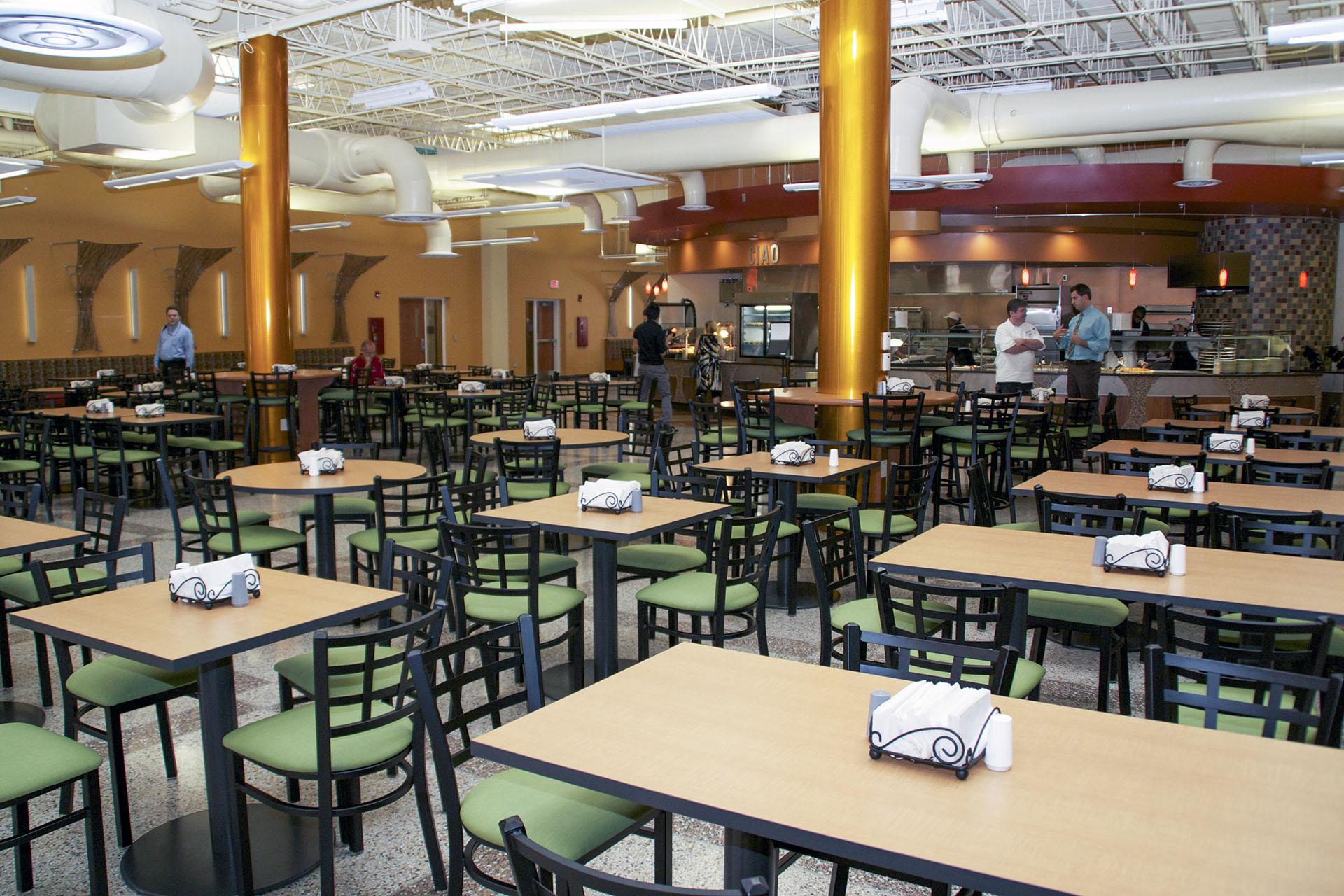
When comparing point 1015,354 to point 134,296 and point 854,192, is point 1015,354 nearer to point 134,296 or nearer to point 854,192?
point 854,192

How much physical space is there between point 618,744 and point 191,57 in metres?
8.39

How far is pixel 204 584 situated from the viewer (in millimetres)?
3012

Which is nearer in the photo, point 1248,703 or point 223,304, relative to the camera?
point 1248,703

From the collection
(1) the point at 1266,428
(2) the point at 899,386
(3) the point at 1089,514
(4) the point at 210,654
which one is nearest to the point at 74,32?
(4) the point at 210,654

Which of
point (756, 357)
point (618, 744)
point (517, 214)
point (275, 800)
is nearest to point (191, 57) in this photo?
point (275, 800)

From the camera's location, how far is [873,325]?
8.12 m

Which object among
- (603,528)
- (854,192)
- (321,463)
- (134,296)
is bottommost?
(603,528)

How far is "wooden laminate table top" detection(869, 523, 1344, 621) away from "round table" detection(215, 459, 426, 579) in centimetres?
258

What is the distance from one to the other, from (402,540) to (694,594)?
1.64 meters

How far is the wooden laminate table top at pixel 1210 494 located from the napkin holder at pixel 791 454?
1.11 metres

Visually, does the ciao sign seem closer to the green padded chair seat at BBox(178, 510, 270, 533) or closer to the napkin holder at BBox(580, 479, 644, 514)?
the green padded chair seat at BBox(178, 510, 270, 533)

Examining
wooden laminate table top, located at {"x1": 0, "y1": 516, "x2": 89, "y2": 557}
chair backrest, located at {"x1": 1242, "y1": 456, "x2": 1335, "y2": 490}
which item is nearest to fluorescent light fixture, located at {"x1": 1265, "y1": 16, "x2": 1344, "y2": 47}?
chair backrest, located at {"x1": 1242, "y1": 456, "x2": 1335, "y2": 490}

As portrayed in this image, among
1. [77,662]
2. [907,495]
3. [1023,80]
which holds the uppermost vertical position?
[1023,80]

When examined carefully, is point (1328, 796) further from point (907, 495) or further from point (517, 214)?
point (517, 214)
